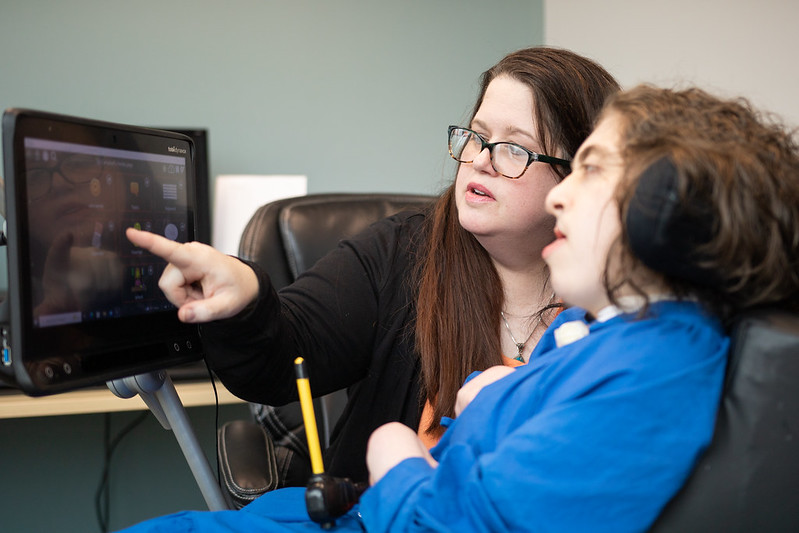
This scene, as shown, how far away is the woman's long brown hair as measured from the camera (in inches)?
48.0

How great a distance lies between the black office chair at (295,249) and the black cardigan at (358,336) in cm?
20

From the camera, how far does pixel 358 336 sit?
1293 mm

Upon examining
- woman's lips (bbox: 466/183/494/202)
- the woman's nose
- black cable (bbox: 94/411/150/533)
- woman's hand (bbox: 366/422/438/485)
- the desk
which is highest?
the woman's nose

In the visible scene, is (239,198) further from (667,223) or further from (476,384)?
(667,223)

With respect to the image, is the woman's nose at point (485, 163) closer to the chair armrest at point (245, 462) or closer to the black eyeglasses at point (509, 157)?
the black eyeglasses at point (509, 157)

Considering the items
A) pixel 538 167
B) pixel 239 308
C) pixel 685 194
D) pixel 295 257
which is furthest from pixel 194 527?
pixel 295 257

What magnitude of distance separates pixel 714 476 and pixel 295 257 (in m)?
1.09

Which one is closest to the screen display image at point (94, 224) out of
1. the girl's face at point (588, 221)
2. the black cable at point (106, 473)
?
the girl's face at point (588, 221)

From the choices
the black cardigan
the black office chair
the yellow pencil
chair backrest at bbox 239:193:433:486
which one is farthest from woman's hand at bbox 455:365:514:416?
chair backrest at bbox 239:193:433:486

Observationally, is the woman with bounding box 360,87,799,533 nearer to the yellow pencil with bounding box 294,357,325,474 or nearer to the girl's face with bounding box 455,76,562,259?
the yellow pencil with bounding box 294,357,325,474

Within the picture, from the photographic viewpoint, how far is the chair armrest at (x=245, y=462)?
1.30 m

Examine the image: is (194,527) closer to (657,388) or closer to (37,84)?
(657,388)

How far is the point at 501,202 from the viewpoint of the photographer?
122cm

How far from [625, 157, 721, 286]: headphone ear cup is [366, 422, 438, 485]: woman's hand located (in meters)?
0.30
